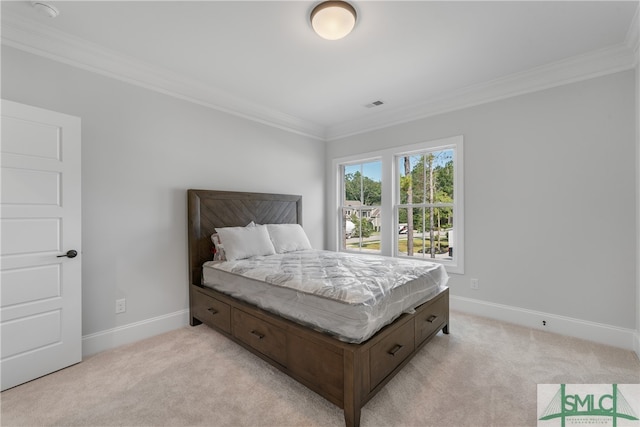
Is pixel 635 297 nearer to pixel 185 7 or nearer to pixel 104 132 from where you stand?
pixel 185 7

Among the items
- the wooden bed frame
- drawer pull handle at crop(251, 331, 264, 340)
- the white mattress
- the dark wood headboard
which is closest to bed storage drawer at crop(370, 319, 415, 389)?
the wooden bed frame

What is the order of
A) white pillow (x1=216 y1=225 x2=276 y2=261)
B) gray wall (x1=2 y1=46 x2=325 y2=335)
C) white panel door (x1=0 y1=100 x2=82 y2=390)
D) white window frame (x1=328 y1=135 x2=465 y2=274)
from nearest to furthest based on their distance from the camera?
white panel door (x1=0 y1=100 x2=82 y2=390), gray wall (x1=2 y1=46 x2=325 y2=335), white pillow (x1=216 y1=225 x2=276 y2=261), white window frame (x1=328 y1=135 x2=465 y2=274)

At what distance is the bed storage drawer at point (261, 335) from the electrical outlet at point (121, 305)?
3.69ft

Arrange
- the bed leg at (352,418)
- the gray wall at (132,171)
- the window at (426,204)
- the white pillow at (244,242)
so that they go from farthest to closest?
the window at (426,204)
the white pillow at (244,242)
the gray wall at (132,171)
the bed leg at (352,418)

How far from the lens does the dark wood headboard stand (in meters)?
2.98

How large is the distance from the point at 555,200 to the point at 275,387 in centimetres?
311

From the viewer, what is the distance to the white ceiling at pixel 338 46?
196 centimetres

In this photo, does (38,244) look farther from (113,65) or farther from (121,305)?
(113,65)

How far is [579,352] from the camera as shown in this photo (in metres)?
2.31

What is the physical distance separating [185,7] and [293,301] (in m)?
2.21

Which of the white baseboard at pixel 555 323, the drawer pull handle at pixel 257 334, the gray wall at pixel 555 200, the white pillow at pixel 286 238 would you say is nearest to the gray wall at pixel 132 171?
the white pillow at pixel 286 238

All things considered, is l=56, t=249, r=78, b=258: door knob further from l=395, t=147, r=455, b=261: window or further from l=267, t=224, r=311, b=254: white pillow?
l=395, t=147, r=455, b=261: window

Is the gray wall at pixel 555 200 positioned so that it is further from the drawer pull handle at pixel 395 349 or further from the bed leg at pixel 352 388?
the bed leg at pixel 352 388

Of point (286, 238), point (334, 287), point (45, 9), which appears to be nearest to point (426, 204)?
point (286, 238)
